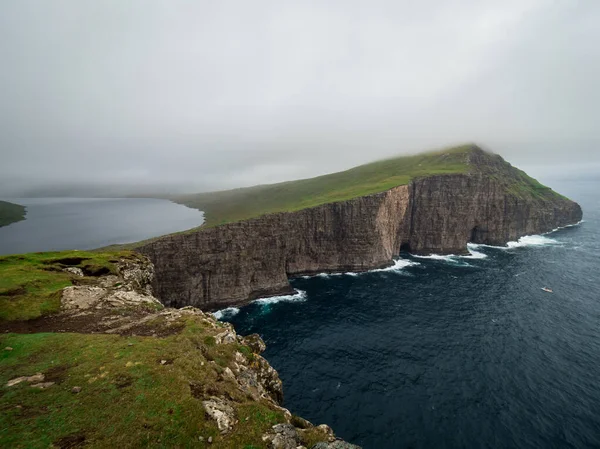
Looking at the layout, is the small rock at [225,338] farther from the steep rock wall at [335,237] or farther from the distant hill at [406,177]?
the distant hill at [406,177]

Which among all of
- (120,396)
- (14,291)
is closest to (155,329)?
(120,396)

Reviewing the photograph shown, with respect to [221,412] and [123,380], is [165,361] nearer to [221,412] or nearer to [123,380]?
[123,380]

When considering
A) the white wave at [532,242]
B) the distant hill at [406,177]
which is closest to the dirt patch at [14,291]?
the distant hill at [406,177]

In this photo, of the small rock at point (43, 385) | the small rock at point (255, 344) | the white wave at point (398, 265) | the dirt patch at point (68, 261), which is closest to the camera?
the small rock at point (43, 385)

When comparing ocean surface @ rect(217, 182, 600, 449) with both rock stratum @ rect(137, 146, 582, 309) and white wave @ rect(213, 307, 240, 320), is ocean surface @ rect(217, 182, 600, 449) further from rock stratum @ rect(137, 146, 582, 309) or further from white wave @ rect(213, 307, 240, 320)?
rock stratum @ rect(137, 146, 582, 309)

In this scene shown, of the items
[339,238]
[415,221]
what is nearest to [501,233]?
[415,221]

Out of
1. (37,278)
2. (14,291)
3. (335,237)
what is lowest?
(335,237)

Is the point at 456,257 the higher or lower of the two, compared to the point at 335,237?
lower
